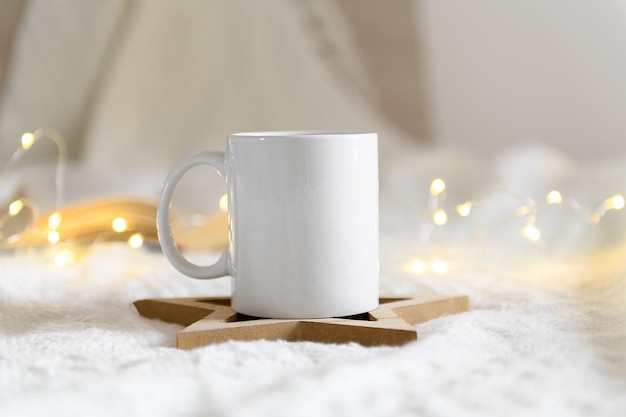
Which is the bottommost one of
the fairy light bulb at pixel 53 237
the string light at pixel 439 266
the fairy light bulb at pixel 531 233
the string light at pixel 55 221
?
the string light at pixel 439 266

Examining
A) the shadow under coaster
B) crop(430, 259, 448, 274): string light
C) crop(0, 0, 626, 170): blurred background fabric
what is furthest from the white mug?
crop(0, 0, 626, 170): blurred background fabric

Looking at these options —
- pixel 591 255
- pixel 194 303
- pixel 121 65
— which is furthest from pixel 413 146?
pixel 194 303

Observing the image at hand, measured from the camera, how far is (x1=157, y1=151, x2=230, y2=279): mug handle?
682 millimetres

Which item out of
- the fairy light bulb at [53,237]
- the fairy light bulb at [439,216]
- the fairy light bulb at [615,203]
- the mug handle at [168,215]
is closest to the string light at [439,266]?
the fairy light bulb at [439,216]

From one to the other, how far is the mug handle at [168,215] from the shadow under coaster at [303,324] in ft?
0.09

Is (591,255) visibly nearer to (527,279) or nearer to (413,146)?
(527,279)

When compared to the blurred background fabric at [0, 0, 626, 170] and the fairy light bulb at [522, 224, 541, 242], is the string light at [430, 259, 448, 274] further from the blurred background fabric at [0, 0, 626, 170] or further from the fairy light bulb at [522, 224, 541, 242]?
the blurred background fabric at [0, 0, 626, 170]

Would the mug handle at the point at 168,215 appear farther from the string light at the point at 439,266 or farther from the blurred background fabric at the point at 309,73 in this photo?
the blurred background fabric at the point at 309,73

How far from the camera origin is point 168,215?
0.69m

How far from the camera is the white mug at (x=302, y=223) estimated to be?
2.07 ft

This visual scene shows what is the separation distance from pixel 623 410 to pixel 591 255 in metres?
0.55

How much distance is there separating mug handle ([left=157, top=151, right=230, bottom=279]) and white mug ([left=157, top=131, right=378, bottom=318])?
0.03 metres

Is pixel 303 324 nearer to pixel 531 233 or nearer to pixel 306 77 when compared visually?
pixel 531 233

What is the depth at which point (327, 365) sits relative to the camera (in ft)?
1.77
